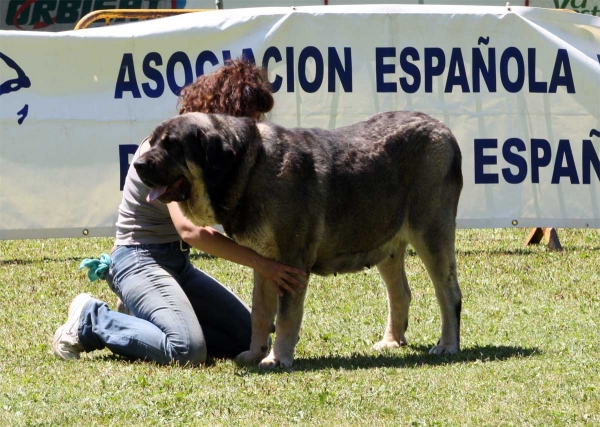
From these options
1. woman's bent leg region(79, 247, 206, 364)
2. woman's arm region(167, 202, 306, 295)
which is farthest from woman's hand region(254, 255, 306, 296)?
woman's bent leg region(79, 247, 206, 364)

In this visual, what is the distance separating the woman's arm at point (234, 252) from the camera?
5934 mm

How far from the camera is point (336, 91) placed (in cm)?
1034

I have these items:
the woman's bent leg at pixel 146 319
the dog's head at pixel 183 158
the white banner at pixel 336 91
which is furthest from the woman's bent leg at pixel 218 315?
the white banner at pixel 336 91

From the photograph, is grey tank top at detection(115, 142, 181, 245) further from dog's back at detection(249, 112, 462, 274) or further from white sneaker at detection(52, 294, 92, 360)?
dog's back at detection(249, 112, 462, 274)

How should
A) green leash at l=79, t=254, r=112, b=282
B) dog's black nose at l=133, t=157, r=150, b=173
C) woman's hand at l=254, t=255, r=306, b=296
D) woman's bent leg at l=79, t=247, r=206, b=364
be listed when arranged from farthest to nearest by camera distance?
green leash at l=79, t=254, r=112, b=282 → woman's bent leg at l=79, t=247, r=206, b=364 → woman's hand at l=254, t=255, r=306, b=296 → dog's black nose at l=133, t=157, r=150, b=173

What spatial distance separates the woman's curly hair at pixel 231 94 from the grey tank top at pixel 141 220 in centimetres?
59

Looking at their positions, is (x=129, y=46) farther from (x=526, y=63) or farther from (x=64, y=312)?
(x=526, y=63)

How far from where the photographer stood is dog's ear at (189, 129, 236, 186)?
562 centimetres

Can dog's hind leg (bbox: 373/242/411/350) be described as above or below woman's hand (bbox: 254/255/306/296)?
below

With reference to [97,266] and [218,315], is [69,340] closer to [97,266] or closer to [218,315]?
[97,266]

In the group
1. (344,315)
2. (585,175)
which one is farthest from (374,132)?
(585,175)

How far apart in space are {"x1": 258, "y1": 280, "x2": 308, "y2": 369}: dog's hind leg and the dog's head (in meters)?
0.83

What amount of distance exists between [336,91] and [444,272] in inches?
165

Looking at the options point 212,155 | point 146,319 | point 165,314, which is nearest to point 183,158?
point 212,155
